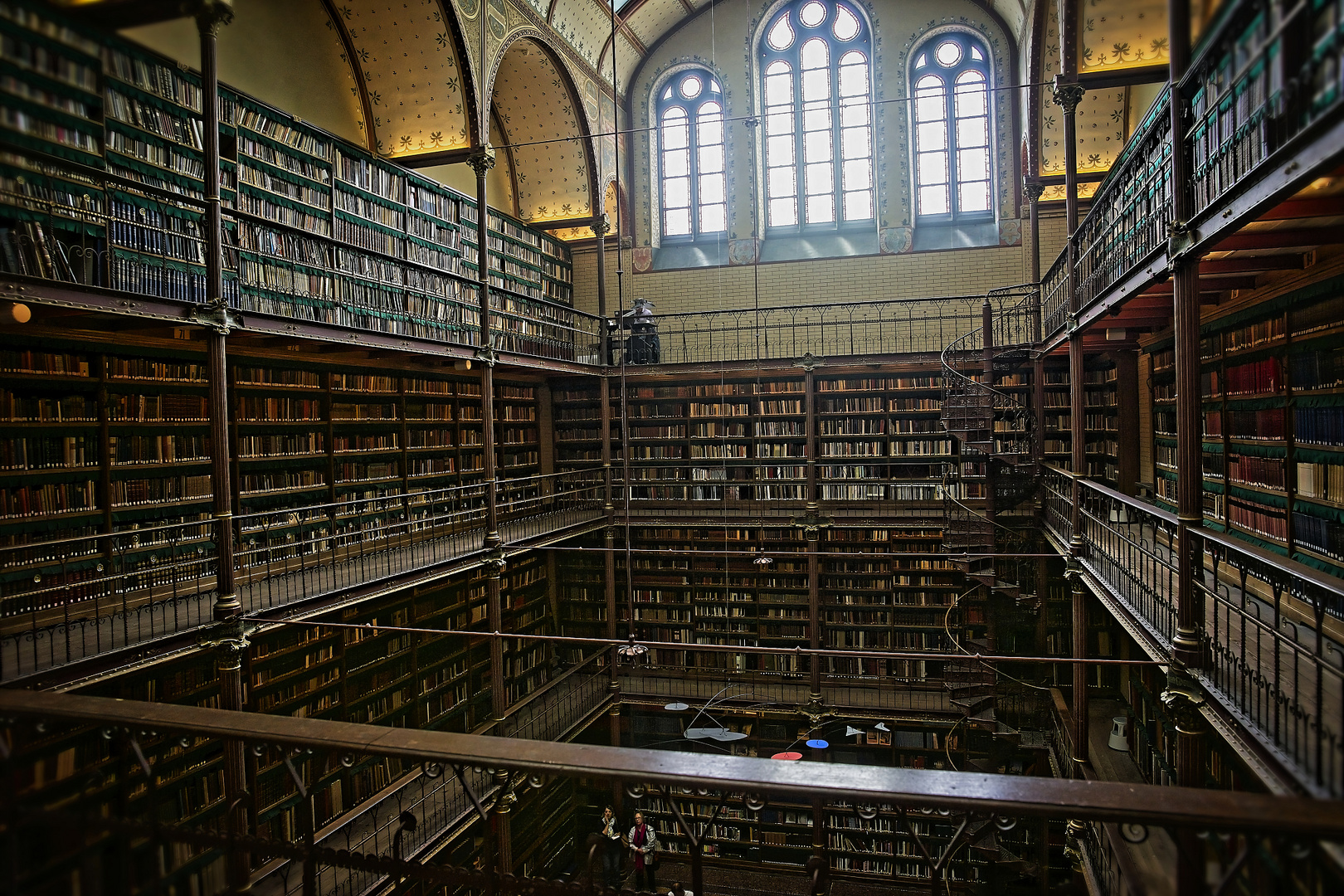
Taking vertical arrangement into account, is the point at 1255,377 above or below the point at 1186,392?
above

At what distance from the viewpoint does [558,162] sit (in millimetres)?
10070

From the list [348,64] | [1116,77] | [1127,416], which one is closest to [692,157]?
[348,64]

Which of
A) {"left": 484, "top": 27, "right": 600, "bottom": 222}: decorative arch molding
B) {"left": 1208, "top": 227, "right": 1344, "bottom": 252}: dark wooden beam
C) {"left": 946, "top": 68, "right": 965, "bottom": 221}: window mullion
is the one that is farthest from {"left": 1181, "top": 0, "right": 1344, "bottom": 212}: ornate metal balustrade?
{"left": 946, "top": 68, "right": 965, "bottom": 221}: window mullion

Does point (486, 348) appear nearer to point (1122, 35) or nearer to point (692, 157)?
point (1122, 35)

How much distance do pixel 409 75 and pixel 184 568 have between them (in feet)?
16.1

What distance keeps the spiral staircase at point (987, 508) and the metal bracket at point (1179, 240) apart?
3.58m

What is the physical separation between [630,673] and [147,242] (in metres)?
6.75

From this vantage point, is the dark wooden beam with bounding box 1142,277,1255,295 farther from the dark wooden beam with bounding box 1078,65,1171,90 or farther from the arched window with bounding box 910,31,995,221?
the arched window with bounding box 910,31,995,221

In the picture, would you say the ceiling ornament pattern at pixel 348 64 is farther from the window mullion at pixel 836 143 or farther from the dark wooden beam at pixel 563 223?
the window mullion at pixel 836 143

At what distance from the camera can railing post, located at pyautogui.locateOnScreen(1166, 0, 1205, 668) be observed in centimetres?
308

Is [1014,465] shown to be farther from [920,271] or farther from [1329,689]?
[1329,689]

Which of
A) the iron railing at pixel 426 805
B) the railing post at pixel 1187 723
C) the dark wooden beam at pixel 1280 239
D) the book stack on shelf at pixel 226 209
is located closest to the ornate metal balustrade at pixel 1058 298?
the dark wooden beam at pixel 1280 239

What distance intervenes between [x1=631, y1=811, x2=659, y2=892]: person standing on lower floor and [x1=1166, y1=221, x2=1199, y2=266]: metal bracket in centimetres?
579

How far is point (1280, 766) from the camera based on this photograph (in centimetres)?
216
